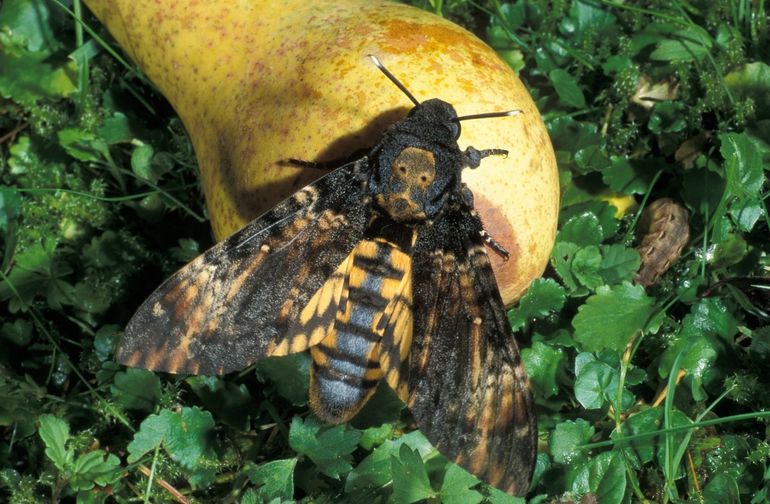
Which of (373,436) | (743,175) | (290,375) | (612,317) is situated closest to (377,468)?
(373,436)

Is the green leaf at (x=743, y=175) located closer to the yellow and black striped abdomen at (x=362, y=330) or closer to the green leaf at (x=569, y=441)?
the green leaf at (x=569, y=441)

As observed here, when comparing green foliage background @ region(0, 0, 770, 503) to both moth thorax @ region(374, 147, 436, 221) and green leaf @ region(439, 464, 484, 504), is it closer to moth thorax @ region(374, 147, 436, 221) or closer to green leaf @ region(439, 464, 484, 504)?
Result: green leaf @ region(439, 464, 484, 504)

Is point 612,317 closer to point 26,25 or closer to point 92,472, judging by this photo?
point 92,472

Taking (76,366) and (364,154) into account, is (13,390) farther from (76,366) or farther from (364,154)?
(364,154)

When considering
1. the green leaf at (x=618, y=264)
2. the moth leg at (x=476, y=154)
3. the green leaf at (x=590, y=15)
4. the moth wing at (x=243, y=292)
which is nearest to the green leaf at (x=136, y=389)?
the moth wing at (x=243, y=292)

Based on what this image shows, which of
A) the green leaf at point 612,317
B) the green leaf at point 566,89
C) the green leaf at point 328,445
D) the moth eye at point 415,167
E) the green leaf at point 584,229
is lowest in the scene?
the green leaf at point 328,445

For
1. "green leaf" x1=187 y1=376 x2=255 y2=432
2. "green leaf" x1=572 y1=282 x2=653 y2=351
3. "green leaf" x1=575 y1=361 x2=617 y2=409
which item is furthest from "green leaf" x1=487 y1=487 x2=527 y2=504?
"green leaf" x1=187 y1=376 x2=255 y2=432
